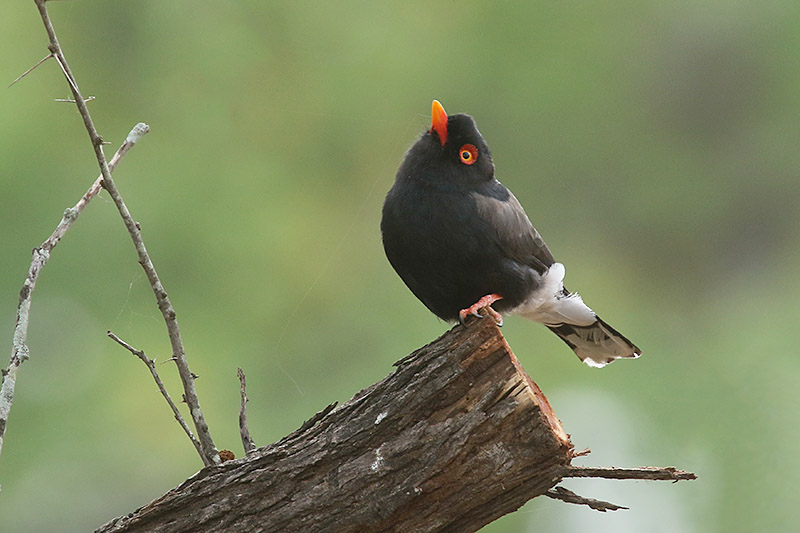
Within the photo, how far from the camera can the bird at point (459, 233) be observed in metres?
3.20

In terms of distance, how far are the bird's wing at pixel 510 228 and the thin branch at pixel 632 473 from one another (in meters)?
0.96

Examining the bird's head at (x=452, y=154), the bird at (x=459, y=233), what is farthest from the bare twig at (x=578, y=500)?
the bird's head at (x=452, y=154)

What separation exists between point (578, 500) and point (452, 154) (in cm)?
141

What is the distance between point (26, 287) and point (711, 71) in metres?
8.63

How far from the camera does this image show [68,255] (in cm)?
646

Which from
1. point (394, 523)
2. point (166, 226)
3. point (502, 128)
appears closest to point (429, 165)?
point (394, 523)

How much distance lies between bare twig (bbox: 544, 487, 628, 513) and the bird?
64cm

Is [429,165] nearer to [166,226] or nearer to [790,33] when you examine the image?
[166,226]

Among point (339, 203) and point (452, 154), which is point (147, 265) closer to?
point (452, 154)

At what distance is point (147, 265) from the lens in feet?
9.00

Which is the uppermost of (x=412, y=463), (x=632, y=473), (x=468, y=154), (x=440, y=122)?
(x=440, y=122)

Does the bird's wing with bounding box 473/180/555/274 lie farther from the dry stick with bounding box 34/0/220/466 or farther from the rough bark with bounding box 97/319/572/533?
the dry stick with bounding box 34/0/220/466

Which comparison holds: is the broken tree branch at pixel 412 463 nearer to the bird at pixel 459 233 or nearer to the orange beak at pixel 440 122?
the bird at pixel 459 233

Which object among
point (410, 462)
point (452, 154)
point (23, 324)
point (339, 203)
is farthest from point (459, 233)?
point (339, 203)
